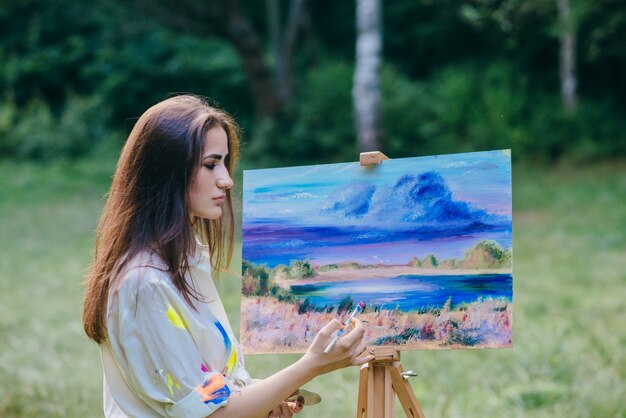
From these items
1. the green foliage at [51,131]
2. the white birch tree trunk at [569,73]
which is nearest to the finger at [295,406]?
the white birch tree trunk at [569,73]

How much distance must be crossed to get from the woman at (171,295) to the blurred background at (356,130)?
2.38 m

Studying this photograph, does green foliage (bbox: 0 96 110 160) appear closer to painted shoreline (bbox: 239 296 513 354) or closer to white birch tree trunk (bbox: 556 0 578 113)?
white birch tree trunk (bbox: 556 0 578 113)

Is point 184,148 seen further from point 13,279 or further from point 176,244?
point 13,279

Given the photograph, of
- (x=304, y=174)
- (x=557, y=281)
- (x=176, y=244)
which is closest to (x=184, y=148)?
(x=176, y=244)

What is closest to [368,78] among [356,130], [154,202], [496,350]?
[356,130]

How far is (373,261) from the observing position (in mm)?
2604

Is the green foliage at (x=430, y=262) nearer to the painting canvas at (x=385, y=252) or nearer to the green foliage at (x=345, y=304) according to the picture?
the painting canvas at (x=385, y=252)

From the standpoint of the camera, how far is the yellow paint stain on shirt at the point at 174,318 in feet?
6.55

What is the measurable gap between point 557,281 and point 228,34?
343 inches

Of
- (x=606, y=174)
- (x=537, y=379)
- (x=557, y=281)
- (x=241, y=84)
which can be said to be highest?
(x=241, y=84)

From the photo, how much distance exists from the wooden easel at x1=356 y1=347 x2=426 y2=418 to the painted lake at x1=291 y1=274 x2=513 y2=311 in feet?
0.55

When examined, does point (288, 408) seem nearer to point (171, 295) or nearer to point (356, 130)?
point (171, 295)

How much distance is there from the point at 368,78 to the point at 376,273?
975 centimetres

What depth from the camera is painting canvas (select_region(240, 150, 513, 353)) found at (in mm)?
2514
